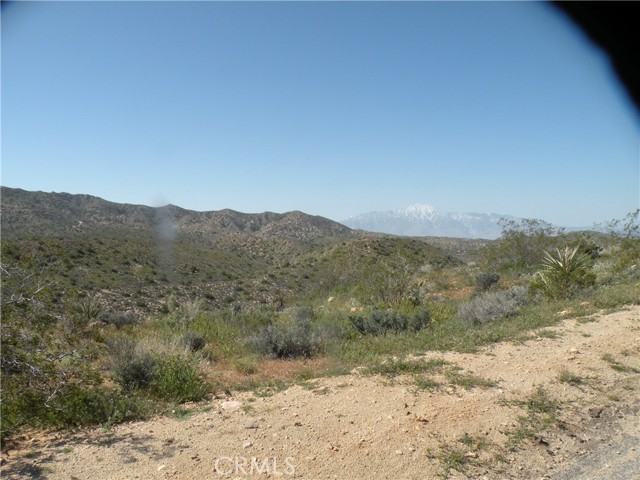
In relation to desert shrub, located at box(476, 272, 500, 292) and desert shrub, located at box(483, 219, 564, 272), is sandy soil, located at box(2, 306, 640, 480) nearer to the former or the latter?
desert shrub, located at box(476, 272, 500, 292)

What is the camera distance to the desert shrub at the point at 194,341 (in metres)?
8.20

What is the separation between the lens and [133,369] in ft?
19.9

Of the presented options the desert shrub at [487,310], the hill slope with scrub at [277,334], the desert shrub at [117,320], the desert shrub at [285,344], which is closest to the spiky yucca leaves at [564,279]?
the hill slope with scrub at [277,334]

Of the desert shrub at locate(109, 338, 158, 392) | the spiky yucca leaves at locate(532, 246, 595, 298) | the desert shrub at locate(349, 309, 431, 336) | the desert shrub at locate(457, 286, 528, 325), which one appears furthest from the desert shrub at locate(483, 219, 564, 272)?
the desert shrub at locate(109, 338, 158, 392)

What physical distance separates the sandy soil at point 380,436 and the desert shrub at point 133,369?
3.71 feet

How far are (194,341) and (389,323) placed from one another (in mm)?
4159

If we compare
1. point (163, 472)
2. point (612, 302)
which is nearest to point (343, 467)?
point (163, 472)

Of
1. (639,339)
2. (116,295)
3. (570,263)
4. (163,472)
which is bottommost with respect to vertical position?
(116,295)

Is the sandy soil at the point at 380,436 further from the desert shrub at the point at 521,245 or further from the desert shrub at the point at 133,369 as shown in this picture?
the desert shrub at the point at 521,245

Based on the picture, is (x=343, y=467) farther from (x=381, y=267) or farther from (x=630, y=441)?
(x=381, y=267)

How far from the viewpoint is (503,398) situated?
5.17 metres

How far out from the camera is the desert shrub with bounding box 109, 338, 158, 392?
5953mm

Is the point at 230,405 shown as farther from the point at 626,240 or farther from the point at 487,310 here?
the point at 626,240

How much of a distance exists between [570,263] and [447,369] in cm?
835
